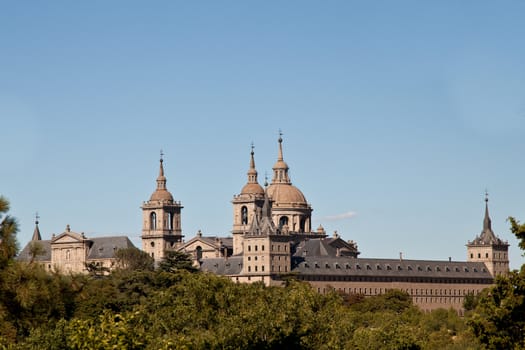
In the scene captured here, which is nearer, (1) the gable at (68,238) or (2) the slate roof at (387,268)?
(2) the slate roof at (387,268)

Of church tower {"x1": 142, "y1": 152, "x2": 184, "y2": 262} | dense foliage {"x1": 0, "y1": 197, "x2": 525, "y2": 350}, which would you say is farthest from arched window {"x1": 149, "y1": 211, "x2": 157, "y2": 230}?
dense foliage {"x1": 0, "y1": 197, "x2": 525, "y2": 350}

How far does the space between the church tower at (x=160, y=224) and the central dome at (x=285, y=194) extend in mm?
12482

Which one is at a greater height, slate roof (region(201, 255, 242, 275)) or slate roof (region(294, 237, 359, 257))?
slate roof (region(294, 237, 359, 257))

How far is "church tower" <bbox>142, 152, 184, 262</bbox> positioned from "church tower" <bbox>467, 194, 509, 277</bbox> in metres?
39.8

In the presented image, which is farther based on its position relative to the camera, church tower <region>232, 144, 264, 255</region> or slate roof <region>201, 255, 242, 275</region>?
church tower <region>232, 144, 264, 255</region>

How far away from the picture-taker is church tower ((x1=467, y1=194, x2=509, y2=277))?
186 m

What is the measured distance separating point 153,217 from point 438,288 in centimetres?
3770

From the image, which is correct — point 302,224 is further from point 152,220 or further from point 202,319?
point 202,319

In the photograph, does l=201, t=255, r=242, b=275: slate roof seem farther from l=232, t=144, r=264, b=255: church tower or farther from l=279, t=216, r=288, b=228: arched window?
l=279, t=216, r=288, b=228: arched window

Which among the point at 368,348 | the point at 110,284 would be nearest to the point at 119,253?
the point at 110,284

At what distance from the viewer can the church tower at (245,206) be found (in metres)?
176

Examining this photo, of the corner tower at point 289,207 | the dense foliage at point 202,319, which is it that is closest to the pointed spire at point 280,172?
the corner tower at point 289,207

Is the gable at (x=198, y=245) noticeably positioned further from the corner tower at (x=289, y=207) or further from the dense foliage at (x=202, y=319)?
the dense foliage at (x=202, y=319)

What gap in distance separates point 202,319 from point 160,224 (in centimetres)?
12065
